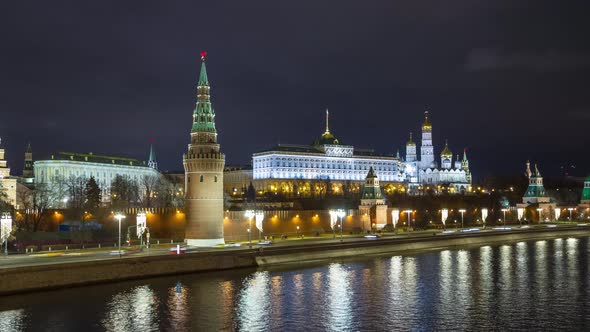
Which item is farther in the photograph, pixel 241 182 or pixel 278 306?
pixel 241 182

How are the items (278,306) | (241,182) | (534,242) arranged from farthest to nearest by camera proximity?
1. (241,182)
2. (534,242)
3. (278,306)

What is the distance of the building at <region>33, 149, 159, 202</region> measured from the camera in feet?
488

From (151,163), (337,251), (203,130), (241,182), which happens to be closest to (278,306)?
(337,251)

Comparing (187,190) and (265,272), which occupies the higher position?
(187,190)

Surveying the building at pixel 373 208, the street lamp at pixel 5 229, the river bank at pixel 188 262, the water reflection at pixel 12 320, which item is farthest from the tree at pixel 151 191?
the water reflection at pixel 12 320

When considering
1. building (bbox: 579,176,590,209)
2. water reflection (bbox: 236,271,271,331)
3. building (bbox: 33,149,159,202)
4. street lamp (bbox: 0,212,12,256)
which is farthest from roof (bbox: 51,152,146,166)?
water reflection (bbox: 236,271,271,331)

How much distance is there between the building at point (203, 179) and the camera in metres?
58.7

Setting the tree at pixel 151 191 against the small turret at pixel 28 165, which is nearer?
the tree at pixel 151 191

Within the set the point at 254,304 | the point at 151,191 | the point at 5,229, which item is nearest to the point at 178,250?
the point at 5,229

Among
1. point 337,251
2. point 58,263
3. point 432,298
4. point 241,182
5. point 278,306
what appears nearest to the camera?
point 278,306

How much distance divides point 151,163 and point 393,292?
527ft

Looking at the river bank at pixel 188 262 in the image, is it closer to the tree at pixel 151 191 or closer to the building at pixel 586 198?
the tree at pixel 151 191

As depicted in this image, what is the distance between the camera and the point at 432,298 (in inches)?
1522

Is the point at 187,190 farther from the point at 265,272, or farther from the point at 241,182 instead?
the point at 241,182
